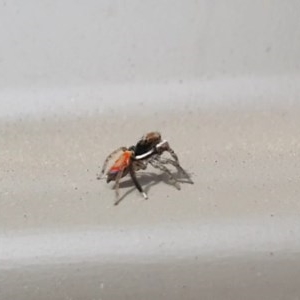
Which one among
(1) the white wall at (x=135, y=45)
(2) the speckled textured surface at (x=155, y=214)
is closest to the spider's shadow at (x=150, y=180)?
(2) the speckled textured surface at (x=155, y=214)

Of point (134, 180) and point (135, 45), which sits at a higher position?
point (135, 45)

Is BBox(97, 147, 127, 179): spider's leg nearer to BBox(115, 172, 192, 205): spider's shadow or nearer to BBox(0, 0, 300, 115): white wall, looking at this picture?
BBox(115, 172, 192, 205): spider's shadow

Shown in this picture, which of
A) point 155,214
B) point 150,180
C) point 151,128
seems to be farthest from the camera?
point 151,128

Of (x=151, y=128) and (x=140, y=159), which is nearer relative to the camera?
(x=140, y=159)

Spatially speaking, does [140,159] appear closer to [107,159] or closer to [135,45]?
[107,159]

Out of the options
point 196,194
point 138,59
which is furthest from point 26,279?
point 138,59

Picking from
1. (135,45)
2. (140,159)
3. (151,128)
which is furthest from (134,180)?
(135,45)

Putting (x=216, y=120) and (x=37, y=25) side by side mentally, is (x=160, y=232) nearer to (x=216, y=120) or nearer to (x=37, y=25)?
(x=216, y=120)

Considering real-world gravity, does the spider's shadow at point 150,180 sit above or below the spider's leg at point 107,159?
below

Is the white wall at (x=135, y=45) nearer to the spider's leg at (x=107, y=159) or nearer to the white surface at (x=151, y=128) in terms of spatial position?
the white surface at (x=151, y=128)

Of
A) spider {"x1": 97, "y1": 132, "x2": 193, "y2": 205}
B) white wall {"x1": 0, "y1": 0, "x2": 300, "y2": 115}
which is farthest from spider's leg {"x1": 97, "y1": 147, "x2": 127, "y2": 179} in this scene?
white wall {"x1": 0, "y1": 0, "x2": 300, "y2": 115}

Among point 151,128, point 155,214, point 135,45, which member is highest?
point 135,45
